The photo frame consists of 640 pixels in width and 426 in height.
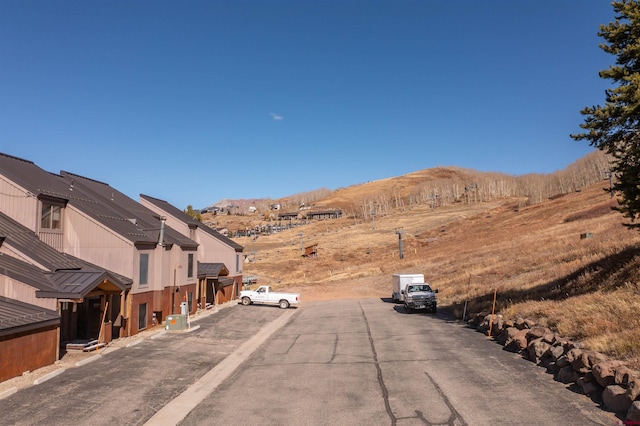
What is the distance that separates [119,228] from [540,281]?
78.8ft

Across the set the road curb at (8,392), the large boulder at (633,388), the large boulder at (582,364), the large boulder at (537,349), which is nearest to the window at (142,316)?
the road curb at (8,392)

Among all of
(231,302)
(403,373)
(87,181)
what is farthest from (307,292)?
(403,373)

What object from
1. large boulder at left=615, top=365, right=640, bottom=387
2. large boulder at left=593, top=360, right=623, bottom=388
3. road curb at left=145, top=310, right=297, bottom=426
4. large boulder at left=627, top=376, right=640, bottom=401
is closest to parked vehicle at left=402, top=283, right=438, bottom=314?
road curb at left=145, top=310, right=297, bottom=426

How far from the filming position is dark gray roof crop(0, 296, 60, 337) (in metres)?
13.4

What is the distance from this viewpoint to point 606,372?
1059 cm

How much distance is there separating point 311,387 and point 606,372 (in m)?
7.48

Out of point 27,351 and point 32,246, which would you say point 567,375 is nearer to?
point 27,351

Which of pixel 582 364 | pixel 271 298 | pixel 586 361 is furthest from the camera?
pixel 271 298

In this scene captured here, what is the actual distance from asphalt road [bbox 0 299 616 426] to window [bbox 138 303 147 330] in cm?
356

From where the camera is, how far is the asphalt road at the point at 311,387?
1016 cm

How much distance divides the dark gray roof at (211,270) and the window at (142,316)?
9934mm

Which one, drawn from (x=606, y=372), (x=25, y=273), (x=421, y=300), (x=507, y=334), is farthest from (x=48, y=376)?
(x=421, y=300)

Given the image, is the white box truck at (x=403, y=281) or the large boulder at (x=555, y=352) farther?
the white box truck at (x=403, y=281)

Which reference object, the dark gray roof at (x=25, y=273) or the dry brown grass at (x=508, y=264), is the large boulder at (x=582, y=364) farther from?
the dark gray roof at (x=25, y=273)
